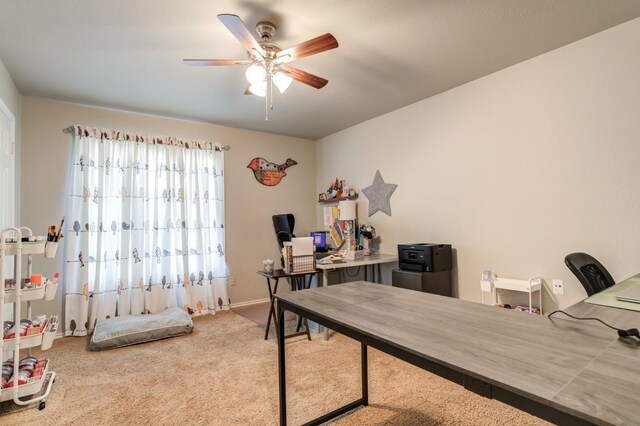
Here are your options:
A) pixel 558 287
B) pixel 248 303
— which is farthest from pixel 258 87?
pixel 248 303

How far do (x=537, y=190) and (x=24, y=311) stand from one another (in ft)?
16.3

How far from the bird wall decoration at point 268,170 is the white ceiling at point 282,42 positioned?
1272mm

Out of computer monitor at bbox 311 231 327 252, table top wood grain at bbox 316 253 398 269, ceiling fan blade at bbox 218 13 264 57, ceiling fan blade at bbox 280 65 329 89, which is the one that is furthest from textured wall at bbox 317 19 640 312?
ceiling fan blade at bbox 218 13 264 57

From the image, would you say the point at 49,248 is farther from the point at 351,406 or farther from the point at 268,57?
the point at 351,406

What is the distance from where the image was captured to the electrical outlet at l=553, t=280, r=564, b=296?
2.64 metres

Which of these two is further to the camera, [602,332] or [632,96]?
[632,96]

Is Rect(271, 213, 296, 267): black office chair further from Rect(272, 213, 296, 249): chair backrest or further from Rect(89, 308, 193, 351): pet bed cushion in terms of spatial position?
Rect(89, 308, 193, 351): pet bed cushion

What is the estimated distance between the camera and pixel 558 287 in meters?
2.66

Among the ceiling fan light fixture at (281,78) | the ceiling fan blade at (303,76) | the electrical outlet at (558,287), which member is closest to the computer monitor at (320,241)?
the ceiling fan blade at (303,76)

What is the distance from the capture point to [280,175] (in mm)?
5012

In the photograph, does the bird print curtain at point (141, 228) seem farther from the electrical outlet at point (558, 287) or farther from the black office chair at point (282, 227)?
the electrical outlet at point (558, 287)

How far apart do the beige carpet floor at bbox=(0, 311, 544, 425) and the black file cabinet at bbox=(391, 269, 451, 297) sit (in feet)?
2.67

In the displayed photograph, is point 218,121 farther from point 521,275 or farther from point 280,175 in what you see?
point 521,275

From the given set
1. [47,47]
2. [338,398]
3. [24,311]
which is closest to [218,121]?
[47,47]
